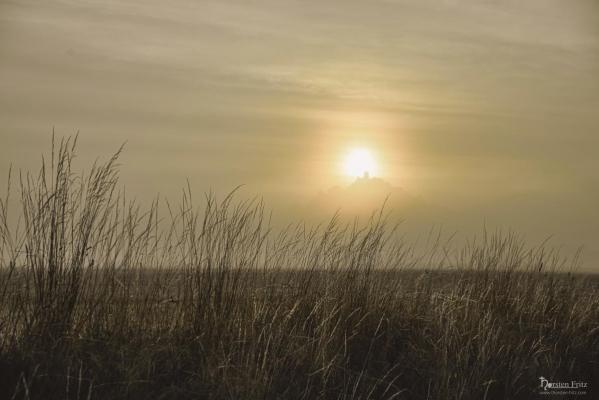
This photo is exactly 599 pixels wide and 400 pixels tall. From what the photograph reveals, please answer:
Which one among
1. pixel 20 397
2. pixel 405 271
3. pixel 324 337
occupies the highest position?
pixel 405 271

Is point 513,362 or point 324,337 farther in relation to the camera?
point 513,362

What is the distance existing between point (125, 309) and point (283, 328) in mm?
1226

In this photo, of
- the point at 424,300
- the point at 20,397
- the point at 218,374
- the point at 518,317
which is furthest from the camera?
the point at 518,317

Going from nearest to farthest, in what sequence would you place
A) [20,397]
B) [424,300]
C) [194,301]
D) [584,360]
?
[20,397]
[194,301]
[584,360]
[424,300]

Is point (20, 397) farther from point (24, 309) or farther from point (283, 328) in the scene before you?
point (283, 328)

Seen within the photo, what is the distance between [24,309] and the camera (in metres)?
5.07

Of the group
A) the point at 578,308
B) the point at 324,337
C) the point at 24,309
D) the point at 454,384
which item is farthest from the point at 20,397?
the point at 578,308

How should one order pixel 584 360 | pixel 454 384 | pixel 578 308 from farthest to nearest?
pixel 578 308 < pixel 584 360 < pixel 454 384

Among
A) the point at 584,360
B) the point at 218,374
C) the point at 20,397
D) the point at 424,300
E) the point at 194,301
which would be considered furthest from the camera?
the point at 424,300

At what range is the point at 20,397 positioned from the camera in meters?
4.30

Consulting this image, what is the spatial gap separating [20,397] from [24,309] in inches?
36.0

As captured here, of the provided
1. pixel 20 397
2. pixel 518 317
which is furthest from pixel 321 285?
pixel 20 397

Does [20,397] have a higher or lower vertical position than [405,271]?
lower

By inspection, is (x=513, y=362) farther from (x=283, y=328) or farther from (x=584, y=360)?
(x=283, y=328)
